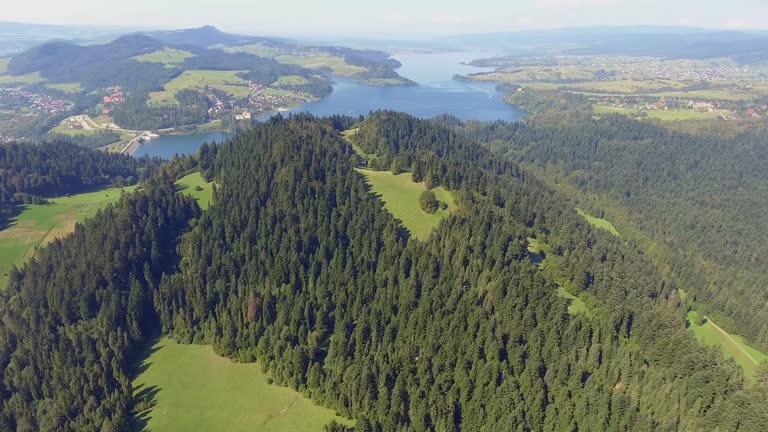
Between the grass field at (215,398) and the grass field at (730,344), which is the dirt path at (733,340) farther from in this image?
the grass field at (215,398)

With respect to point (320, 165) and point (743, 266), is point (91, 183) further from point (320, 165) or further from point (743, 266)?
point (743, 266)

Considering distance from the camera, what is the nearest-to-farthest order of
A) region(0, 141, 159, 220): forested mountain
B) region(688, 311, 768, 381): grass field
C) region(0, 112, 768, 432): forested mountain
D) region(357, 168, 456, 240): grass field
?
1. region(0, 112, 768, 432): forested mountain
2. region(688, 311, 768, 381): grass field
3. region(357, 168, 456, 240): grass field
4. region(0, 141, 159, 220): forested mountain

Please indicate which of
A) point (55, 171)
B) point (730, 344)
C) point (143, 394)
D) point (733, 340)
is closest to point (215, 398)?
point (143, 394)

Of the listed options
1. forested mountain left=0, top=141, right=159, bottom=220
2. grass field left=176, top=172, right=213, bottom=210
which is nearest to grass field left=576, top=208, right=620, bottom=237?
grass field left=176, top=172, right=213, bottom=210

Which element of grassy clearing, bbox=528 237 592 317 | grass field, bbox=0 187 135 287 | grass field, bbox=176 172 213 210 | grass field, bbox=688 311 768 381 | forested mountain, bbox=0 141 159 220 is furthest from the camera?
forested mountain, bbox=0 141 159 220

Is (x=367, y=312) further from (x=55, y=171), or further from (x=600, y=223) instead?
(x=55, y=171)

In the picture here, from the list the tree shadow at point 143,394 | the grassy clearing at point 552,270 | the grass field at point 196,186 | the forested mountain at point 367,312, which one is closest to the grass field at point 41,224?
the forested mountain at point 367,312

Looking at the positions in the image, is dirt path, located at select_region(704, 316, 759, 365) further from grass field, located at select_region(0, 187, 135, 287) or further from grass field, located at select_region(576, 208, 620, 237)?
grass field, located at select_region(0, 187, 135, 287)

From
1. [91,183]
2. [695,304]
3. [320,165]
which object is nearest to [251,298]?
[320,165]
